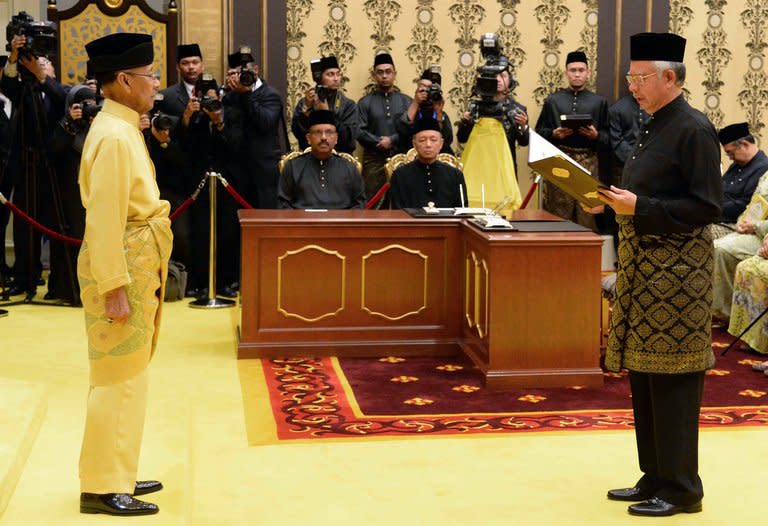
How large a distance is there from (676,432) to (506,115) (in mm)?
5379

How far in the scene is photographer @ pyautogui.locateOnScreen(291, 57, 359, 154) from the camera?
8.62 m

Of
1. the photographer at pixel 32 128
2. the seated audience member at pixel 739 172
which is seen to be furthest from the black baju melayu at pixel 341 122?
the seated audience member at pixel 739 172

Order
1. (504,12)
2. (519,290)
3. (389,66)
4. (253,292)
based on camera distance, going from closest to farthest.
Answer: (519,290) → (253,292) → (389,66) → (504,12)

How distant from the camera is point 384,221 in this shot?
6.68m

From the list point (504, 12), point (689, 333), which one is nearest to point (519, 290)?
point (689, 333)

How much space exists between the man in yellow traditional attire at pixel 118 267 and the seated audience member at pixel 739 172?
534 centimetres

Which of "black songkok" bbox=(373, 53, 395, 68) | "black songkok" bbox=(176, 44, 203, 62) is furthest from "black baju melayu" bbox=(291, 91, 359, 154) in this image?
"black songkok" bbox=(176, 44, 203, 62)

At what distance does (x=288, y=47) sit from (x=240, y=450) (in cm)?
555

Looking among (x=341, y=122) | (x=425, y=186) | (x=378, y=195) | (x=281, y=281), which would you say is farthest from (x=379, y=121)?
(x=281, y=281)

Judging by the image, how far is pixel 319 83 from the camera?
350 inches

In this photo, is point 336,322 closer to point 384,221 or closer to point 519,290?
point 384,221

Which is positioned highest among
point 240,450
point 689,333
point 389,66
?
point 389,66

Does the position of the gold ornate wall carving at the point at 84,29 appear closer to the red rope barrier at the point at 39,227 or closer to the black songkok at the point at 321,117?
the red rope barrier at the point at 39,227

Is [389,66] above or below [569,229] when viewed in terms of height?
above
